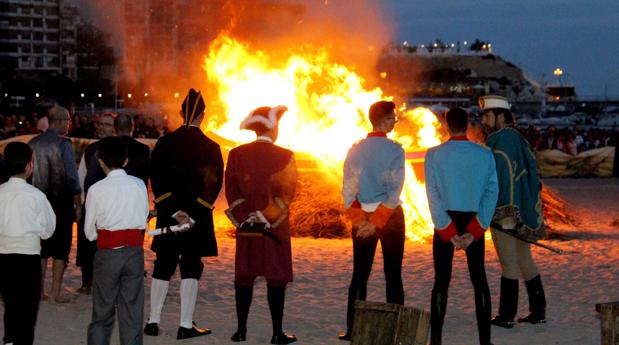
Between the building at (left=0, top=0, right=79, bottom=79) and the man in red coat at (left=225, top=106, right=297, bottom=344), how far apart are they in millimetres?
123446

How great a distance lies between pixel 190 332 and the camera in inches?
288

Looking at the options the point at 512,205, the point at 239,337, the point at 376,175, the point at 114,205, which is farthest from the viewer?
the point at 512,205

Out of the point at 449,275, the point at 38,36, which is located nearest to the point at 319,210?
the point at 449,275

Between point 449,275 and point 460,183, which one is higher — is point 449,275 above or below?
below

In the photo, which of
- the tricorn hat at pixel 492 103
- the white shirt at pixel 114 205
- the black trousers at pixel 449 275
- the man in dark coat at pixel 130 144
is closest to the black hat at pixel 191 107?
the man in dark coat at pixel 130 144

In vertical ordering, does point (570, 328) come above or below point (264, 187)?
below

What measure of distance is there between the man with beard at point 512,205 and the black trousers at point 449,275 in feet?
2.60

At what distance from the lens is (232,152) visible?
7.09 m

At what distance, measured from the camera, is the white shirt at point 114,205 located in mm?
5930

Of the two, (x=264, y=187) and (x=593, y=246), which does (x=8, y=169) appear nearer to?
(x=264, y=187)

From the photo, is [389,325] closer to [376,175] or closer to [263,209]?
[376,175]

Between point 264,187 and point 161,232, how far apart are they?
0.87 metres

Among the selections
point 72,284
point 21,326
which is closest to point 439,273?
point 21,326

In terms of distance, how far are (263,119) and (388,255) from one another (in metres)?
1.29
